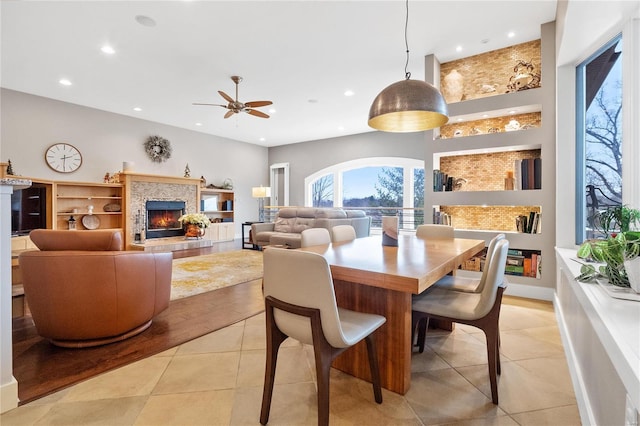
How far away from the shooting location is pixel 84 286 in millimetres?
2148

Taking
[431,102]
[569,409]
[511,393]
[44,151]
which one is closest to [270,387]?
[511,393]

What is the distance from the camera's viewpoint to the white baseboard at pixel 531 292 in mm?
3439

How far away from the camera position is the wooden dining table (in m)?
1.49

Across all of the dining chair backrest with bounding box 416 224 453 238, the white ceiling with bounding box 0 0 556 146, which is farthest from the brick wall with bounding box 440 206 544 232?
the white ceiling with bounding box 0 0 556 146

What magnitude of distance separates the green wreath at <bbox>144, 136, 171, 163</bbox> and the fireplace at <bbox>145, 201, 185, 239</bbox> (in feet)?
3.68

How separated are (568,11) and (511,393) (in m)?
2.63

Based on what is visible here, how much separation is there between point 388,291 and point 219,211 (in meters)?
7.95

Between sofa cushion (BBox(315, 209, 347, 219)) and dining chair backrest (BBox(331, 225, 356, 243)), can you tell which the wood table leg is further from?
sofa cushion (BBox(315, 209, 347, 219))

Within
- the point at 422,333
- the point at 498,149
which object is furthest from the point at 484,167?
the point at 422,333

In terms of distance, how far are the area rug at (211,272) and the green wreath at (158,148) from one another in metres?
3.08

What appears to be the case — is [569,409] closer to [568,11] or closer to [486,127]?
[568,11]

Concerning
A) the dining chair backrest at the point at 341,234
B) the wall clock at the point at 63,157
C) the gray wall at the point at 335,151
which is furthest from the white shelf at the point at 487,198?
the wall clock at the point at 63,157

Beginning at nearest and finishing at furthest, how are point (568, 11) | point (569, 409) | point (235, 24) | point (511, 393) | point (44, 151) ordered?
point (569, 409), point (511, 393), point (568, 11), point (235, 24), point (44, 151)

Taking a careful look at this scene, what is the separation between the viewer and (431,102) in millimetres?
2064
